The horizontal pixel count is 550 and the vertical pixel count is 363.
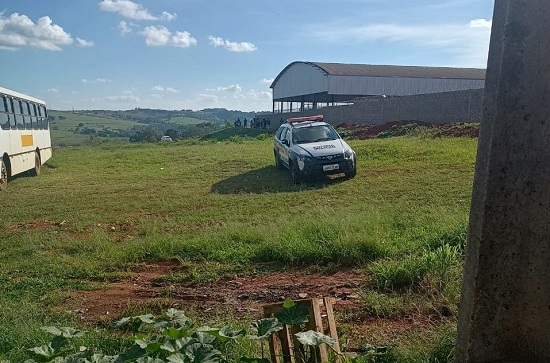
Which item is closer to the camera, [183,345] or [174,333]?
[183,345]

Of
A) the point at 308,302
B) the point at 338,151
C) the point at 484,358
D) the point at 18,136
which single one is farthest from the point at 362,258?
the point at 18,136

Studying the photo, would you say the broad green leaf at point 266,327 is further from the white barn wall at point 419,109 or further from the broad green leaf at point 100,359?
the white barn wall at point 419,109

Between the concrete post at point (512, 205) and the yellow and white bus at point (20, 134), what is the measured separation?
1356 cm

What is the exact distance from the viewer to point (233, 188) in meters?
11.7

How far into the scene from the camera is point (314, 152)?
11500 mm

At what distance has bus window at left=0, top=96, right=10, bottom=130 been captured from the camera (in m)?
12.9

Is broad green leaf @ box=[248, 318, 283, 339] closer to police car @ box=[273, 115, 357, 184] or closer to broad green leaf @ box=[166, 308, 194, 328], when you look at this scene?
broad green leaf @ box=[166, 308, 194, 328]

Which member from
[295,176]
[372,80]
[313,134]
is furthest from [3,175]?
[372,80]

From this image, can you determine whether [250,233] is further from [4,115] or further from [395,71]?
[395,71]

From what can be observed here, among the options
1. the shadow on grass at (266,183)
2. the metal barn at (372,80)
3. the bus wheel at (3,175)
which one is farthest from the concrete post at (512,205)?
the metal barn at (372,80)

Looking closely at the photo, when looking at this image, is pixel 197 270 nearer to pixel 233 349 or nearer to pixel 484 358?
pixel 233 349

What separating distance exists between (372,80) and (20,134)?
105 ft

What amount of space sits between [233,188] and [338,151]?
280 centimetres

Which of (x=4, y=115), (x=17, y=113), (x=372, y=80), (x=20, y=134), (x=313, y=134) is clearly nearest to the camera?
(x=313, y=134)
